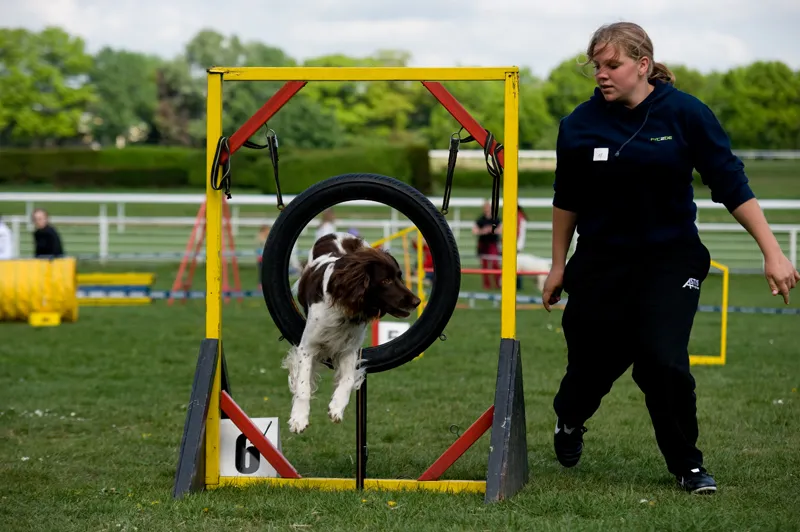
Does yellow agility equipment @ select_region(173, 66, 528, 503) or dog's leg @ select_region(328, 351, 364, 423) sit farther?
dog's leg @ select_region(328, 351, 364, 423)

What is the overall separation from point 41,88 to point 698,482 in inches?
2879

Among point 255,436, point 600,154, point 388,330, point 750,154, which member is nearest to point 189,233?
point 388,330

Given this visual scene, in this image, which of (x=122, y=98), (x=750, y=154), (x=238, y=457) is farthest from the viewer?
(x=122, y=98)

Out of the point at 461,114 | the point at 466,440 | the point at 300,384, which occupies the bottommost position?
the point at 466,440

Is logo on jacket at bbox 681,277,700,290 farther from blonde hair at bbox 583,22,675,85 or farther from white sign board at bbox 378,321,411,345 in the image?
white sign board at bbox 378,321,411,345

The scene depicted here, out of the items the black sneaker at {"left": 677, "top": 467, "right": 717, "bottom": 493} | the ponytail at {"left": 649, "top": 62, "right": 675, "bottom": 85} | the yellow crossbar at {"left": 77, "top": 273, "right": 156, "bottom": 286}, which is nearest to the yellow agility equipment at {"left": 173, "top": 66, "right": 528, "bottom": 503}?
the ponytail at {"left": 649, "top": 62, "right": 675, "bottom": 85}

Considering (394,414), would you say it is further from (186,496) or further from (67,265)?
(67,265)

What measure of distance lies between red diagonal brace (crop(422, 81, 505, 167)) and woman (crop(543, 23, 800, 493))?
345mm

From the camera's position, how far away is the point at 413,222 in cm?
502

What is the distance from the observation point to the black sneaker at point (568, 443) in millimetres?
5395

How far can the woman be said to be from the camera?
466 cm

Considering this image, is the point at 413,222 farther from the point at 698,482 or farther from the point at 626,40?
the point at 698,482

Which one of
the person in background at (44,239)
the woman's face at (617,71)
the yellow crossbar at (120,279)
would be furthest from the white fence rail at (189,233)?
the woman's face at (617,71)

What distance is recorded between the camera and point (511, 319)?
495 cm
